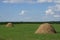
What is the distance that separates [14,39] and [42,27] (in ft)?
27.5

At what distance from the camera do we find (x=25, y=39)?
23469mm

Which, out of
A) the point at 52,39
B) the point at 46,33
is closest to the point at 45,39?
the point at 52,39

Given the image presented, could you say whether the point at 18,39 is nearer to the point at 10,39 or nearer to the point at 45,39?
the point at 10,39

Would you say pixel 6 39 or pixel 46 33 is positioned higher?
pixel 6 39

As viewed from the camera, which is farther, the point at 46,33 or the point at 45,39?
the point at 46,33

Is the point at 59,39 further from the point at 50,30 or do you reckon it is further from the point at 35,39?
the point at 50,30

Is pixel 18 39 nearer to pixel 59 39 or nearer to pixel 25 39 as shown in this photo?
pixel 25 39

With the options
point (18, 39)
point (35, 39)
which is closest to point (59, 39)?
point (35, 39)

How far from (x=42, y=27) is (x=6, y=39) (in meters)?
8.54

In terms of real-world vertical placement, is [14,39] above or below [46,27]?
above

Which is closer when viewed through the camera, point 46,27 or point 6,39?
point 6,39

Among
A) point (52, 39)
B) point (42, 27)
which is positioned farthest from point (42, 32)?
point (52, 39)

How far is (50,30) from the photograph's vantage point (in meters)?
30.8

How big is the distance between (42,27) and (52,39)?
7.43 metres
